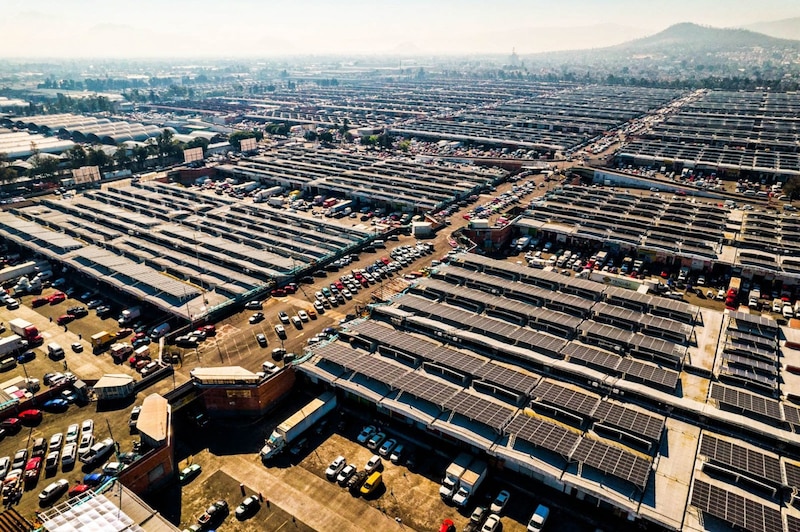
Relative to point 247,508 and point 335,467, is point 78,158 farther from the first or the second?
point 335,467

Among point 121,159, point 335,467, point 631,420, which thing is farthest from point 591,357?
point 121,159

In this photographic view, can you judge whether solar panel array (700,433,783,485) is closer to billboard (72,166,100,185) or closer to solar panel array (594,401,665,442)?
solar panel array (594,401,665,442)

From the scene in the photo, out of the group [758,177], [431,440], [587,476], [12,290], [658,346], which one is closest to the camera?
[587,476]

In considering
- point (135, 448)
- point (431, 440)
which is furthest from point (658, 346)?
point (135, 448)

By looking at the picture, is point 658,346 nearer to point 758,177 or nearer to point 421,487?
point 421,487

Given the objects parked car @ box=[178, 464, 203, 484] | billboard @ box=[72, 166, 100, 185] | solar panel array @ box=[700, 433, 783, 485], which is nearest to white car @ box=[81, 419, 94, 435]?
parked car @ box=[178, 464, 203, 484]
